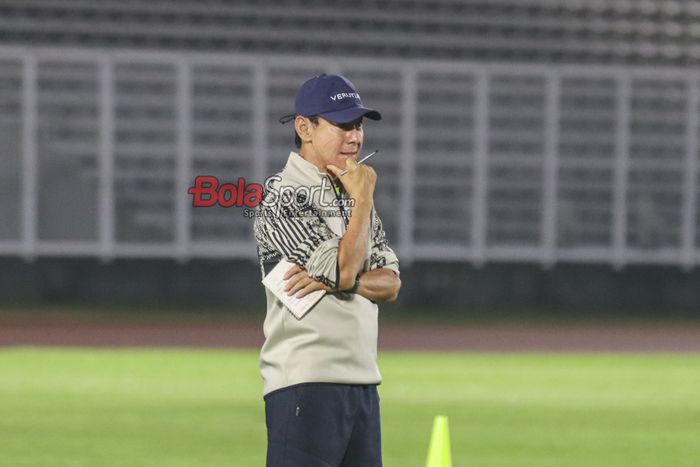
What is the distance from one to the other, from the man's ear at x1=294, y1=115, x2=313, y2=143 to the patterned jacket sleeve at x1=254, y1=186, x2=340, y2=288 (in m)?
0.16

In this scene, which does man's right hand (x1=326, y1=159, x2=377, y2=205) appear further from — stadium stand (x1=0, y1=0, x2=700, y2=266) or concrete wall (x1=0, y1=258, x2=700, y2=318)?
concrete wall (x1=0, y1=258, x2=700, y2=318)

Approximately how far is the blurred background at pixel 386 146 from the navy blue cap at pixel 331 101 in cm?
1489

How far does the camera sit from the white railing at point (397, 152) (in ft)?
58.4

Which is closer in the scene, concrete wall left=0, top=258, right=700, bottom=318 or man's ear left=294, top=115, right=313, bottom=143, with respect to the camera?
man's ear left=294, top=115, right=313, bottom=143

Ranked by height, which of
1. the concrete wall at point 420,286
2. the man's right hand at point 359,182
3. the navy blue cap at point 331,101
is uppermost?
the navy blue cap at point 331,101

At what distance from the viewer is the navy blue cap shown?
2.94 m

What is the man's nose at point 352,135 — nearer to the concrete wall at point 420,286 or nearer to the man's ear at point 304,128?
the man's ear at point 304,128

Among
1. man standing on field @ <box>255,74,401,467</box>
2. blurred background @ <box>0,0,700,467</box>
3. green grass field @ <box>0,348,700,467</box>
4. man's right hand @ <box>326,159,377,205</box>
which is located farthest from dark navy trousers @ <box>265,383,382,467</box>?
blurred background @ <box>0,0,700,467</box>

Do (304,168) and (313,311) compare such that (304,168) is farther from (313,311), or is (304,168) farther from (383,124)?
(383,124)

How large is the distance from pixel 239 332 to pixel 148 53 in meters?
4.74

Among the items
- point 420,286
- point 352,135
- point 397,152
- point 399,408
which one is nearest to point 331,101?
point 352,135

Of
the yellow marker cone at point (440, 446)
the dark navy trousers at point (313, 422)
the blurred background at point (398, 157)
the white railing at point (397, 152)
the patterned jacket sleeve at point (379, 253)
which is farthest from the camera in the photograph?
the white railing at point (397, 152)

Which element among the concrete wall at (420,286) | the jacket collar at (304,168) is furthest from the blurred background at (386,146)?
the jacket collar at (304,168)

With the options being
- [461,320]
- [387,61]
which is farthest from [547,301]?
[387,61]
